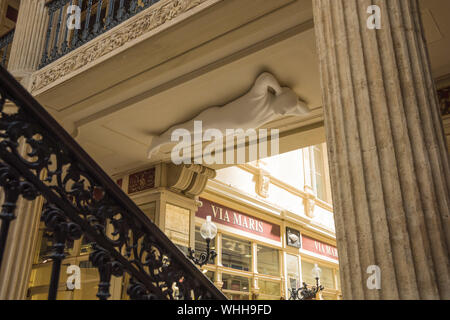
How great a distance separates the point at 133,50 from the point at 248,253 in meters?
5.04

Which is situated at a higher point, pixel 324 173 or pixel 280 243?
pixel 324 173

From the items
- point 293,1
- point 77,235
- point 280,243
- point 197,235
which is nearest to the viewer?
point 77,235

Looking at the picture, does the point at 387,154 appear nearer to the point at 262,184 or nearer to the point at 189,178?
the point at 189,178

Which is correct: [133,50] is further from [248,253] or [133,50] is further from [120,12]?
[248,253]

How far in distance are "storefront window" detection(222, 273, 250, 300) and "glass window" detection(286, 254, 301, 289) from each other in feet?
4.48

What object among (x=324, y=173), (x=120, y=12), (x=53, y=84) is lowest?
Answer: (x=53, y=84)

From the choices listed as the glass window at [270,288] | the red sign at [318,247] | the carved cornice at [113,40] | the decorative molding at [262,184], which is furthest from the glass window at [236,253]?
the carved cornice at [113,40]

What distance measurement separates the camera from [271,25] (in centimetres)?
353

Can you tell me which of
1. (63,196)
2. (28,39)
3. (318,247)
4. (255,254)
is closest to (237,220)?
(255,254)

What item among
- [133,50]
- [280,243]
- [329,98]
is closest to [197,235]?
[280,243]

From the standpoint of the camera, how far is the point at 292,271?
29.4 feet

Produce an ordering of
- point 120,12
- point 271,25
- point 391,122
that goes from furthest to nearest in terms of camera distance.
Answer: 1. point 120,12
2. point 271,25
3. point 391,122

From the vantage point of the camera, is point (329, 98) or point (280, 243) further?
point (280, 243)

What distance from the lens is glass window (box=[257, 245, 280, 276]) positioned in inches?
323
